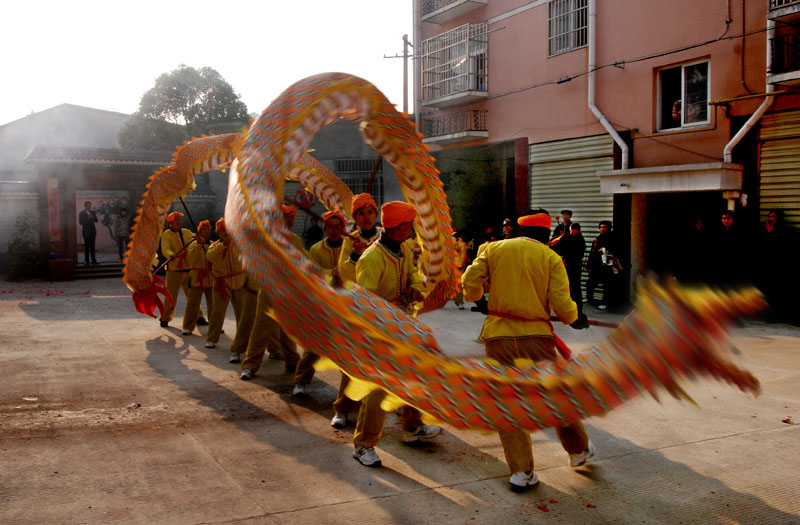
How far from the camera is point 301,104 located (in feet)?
10.8

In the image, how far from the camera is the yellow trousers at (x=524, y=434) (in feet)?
12.4

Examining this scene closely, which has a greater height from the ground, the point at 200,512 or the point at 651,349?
the point at 651,349

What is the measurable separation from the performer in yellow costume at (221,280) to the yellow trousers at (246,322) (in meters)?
0.62

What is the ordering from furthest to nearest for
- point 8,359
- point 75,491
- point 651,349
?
point 8,359 < point 75,491 < point 651,349

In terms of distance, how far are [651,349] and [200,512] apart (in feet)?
8.25

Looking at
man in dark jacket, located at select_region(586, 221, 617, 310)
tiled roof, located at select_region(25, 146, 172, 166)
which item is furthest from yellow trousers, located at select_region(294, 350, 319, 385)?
tiled roof, located at select_region(25, 146, 172, 166)

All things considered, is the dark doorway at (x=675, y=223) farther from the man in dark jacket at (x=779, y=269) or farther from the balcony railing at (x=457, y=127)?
the balcony railing at (x=457, y=127)

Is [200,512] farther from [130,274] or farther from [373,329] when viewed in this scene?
[130,274]

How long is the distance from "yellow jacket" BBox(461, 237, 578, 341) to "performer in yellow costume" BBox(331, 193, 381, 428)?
4.39ft

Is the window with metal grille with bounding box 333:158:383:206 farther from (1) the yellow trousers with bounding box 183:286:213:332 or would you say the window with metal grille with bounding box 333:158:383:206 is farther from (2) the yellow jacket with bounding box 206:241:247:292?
(2) the yellow jacket with bounding box 206:241:247:292

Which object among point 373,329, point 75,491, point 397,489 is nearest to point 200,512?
point 75,491

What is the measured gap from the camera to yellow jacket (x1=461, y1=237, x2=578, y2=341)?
12.8 ft

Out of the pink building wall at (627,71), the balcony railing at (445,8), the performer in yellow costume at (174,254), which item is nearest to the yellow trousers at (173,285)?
the performer in yellow costume at (174,254)

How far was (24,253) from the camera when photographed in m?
17.0
